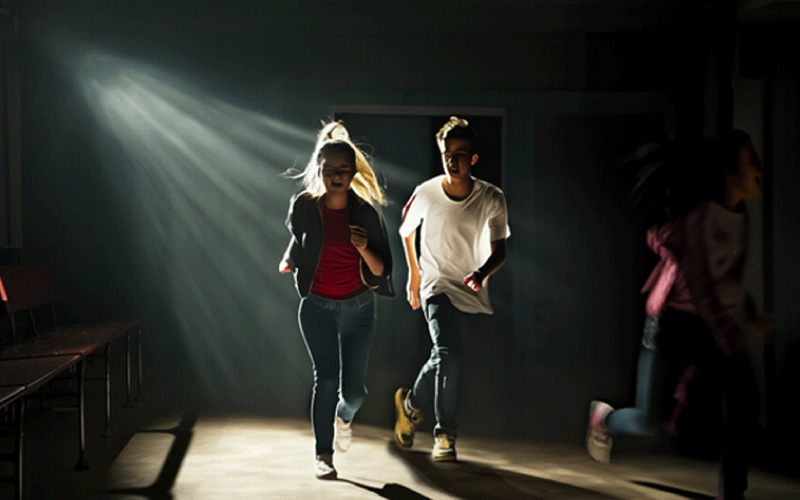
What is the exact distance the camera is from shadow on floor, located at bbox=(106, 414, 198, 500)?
143 inches

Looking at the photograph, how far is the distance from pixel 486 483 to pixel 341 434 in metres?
0.83

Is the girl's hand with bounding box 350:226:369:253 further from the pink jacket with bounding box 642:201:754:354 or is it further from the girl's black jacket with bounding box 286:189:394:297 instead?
the pink jacket with bounding box 642:201:754:354

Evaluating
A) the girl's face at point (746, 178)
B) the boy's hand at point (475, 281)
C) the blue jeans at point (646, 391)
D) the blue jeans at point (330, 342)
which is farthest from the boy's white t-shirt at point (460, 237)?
the girl's face at point (746, 178)

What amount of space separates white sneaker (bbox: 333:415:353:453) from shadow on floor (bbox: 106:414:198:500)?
→ 787 mm

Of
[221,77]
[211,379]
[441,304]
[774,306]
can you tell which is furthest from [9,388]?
[774,306]

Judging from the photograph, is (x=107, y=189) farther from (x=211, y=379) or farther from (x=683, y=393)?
(x=683, y=393)

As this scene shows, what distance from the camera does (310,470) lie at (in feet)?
13.4

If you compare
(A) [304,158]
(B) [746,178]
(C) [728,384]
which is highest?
(A) [304,158]

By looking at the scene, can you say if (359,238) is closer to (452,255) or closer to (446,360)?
(452,255)

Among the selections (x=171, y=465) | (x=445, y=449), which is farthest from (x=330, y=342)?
(x=171, y=465)

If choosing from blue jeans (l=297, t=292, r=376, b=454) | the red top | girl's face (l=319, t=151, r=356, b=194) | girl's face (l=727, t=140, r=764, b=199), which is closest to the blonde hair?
girl's face (l=319, t=151, r=356, b=194)

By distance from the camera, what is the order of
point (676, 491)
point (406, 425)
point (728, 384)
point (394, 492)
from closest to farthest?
point (728, 384)
point (394, 492)
point (676, 491)
point (406, 425)

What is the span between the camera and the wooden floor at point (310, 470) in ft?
12.1

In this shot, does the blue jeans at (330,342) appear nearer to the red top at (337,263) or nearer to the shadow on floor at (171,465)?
the red top at (337,263)
